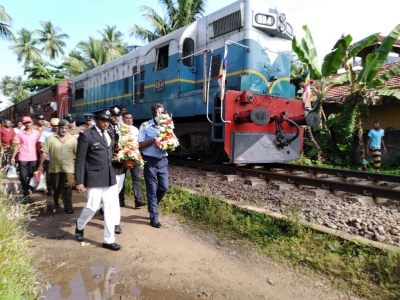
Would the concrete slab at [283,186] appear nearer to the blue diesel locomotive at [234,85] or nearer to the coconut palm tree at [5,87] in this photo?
the blue diesel locomotive at [234,85]

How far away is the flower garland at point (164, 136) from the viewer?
4152 mm

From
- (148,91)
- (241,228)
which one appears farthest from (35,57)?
(241,228)

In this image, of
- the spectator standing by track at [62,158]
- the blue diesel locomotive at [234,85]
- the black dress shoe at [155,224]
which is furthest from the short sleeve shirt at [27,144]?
the blue diesel locomotive at [234,85]

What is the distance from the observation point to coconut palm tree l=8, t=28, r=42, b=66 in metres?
40.9

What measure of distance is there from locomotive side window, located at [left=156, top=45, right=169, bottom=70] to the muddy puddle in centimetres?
658

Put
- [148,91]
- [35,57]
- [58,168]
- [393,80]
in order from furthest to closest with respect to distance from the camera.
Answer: [35,57] < [393,80] < [148,91] < [58,168]

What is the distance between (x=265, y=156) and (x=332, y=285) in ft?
13.6

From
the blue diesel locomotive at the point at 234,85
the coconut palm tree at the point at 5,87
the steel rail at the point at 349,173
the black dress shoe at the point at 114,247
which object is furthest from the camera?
the coconut palm tree at the point at 5,87

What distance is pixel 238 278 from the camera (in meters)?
2.96

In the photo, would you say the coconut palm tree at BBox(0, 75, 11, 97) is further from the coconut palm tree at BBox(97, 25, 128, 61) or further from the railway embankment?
the railway embankment

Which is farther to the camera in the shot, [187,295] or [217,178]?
[217,178]

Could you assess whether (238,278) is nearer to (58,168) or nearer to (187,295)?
(187,295)

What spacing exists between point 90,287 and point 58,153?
9.05 feet

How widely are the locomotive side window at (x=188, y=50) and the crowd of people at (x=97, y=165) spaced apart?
3304 mm
